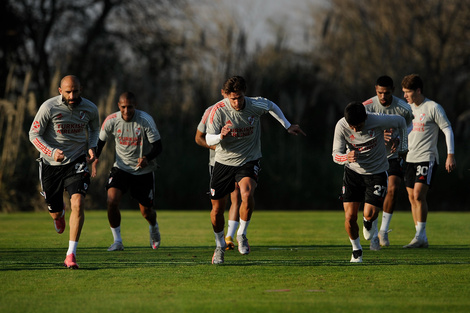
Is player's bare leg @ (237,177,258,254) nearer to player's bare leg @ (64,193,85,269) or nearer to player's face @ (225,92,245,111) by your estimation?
player's face @ (225,92,245,111)

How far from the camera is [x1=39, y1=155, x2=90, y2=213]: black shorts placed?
9.72 m

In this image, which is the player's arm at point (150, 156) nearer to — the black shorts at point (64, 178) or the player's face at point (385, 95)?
the black shorts at point (64, 178)

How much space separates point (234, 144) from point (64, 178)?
6.99 feet

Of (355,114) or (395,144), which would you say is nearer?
(355,114)

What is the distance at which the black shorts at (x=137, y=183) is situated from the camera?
39.4 feet

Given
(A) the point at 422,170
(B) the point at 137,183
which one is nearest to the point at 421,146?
(A) the point at 422,170

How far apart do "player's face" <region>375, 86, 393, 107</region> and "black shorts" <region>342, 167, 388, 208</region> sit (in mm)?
1993

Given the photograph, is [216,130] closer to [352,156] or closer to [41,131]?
[352,156]

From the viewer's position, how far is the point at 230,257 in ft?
34.0

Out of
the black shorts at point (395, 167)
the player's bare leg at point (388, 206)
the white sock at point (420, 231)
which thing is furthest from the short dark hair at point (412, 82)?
the white sock at point (420, 231)

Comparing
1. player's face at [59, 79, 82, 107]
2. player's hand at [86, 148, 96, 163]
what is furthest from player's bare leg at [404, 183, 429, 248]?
player's face at [59, 79, 82, 107]

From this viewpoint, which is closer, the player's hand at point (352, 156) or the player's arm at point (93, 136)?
the player's hand at point (352, 156)

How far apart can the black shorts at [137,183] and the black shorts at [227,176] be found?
7.47 ft

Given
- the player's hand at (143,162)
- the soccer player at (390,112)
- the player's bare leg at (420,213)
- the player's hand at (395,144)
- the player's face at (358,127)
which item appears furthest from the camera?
the player's bare leg at (420,213)
